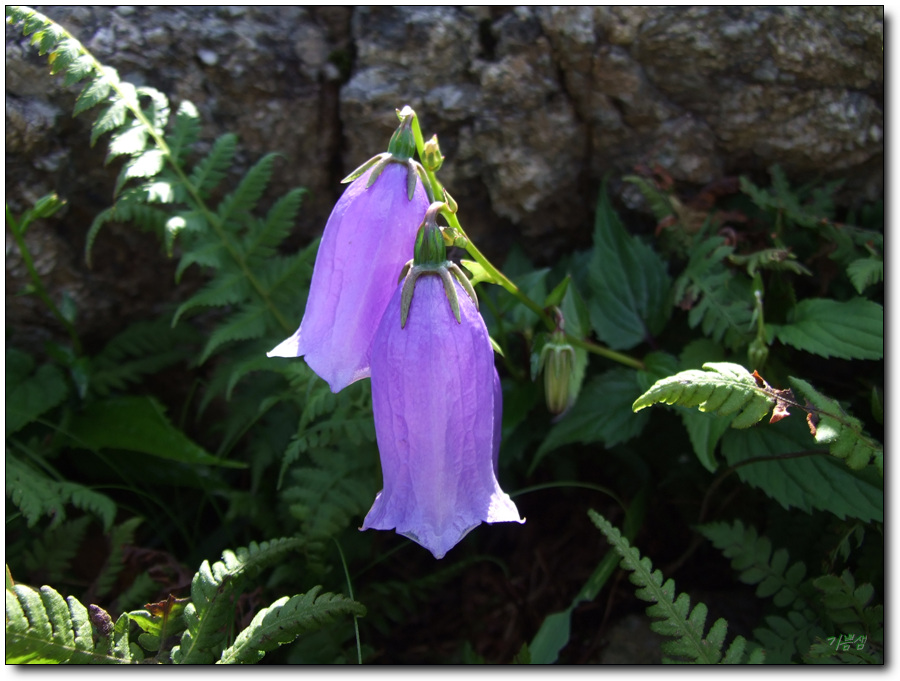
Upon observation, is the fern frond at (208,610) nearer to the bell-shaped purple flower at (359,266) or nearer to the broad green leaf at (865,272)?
the bell-shaped purple flower at (359,266)

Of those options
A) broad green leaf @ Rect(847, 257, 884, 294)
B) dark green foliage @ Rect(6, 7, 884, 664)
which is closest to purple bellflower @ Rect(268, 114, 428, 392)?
dark green foliage @ Rect(6, 7, 884, 664)

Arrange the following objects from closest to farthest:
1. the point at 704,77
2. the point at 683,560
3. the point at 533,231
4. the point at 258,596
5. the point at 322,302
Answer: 1. the point at 322,302
2. the point at 258,596
3. the point at 683,560
4. the point at 704,77
5. the point at 533,231

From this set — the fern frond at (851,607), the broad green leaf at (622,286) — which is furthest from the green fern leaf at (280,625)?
the broad green leaf at (622,286)

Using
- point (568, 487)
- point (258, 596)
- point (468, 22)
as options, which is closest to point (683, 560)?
point (568, 487)

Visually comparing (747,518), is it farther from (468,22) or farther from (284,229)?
(468,22)

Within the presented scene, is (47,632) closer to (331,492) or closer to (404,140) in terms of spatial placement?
(331,492)
